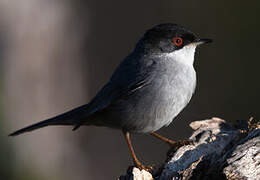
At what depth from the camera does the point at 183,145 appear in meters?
5.80

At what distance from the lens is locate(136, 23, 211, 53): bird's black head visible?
6.69 m

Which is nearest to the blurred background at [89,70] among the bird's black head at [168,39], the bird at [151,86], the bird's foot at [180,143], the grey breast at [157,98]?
the bird at [151,86]

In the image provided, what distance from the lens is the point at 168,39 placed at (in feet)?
22.2

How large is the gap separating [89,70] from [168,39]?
802 centimetres

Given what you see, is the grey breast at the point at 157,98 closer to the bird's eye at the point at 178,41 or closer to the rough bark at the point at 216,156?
the bird's eye at the point at 178,41

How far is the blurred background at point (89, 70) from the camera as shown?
35.9ft

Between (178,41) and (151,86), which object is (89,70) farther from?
(151,86)

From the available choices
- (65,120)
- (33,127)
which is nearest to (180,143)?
(65,120)

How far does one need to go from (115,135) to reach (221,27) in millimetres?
4454

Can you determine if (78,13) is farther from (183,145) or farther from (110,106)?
(183,145)

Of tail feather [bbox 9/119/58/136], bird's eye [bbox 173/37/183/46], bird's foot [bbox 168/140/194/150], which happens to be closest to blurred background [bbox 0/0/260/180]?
tail feather [bbox 9/119/58/136]

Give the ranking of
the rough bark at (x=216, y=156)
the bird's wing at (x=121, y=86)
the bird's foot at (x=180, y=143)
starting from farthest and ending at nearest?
the bird's wing at (x=121, y=86), the bird's foot at (x=180, y=143), the rough bark at (x=216, y=156)

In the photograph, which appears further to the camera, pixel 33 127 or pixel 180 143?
pixel 33 127

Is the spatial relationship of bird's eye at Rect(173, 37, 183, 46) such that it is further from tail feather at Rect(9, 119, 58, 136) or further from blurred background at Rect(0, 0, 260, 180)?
blurred background at Rect(0, 0, 260, 180)
